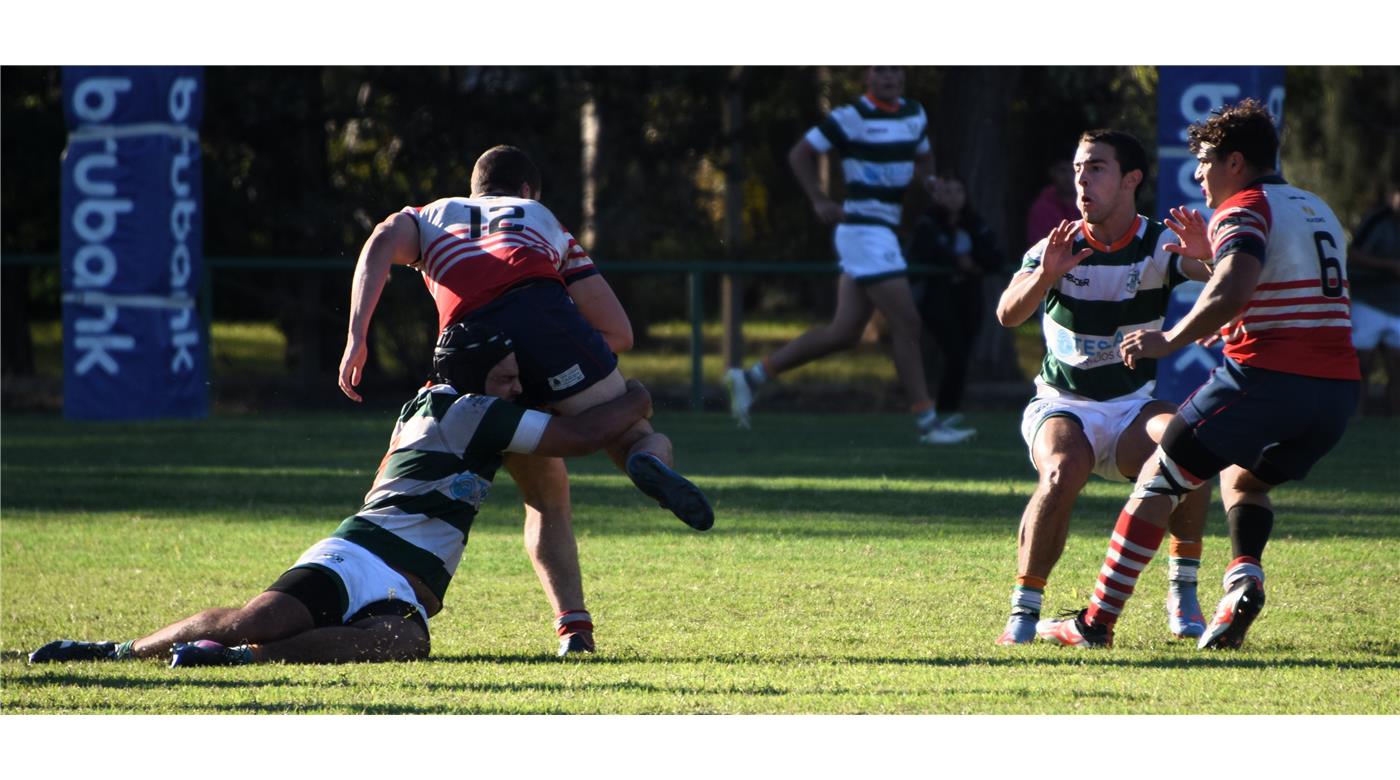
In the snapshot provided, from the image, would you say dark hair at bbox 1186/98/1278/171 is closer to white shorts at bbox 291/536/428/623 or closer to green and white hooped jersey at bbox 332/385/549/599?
green and white hooped jersey at bbox 332/385/549/599

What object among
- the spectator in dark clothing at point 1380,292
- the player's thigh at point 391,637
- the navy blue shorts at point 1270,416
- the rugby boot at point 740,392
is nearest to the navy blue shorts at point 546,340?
the player's thigh at point 391,637

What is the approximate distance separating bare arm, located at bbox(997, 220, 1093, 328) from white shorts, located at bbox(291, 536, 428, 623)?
85.3 inches

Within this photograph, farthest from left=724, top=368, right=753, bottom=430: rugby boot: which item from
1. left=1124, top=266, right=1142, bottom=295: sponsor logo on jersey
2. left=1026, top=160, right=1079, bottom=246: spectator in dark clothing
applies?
left=1124, top=266, right=1142, bottom=295: sponsor logo on jersey

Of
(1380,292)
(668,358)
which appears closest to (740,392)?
(668,358)

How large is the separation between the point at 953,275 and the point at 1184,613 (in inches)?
338

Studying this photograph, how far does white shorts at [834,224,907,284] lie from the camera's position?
39.7 ft

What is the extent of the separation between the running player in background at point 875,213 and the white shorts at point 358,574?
6650mm

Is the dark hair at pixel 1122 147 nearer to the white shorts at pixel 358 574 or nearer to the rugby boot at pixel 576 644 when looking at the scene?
the rugby boot at pixel 576 644

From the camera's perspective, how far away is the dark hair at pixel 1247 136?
581 centimetres

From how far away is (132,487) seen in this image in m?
10.5

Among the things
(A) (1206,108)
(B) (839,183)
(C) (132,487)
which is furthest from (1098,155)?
(B) (839,183)

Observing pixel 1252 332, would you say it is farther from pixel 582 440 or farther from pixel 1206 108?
pixel 1206 108

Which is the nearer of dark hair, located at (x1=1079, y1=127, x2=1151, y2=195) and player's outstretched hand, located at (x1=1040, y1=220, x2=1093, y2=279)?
player's outstretched hand, located at (x1=1040, y1=220, x2=1093, y2=279)

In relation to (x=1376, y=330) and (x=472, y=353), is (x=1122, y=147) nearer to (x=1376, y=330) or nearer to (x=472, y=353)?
(x=472, y=353)
